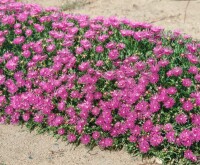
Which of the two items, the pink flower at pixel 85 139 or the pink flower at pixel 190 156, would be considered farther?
the pink flower at pixel 85 139

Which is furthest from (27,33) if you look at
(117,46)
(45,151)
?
(45,151)

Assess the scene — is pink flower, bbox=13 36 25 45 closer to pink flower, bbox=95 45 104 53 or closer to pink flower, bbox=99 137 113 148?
pink flower, bbox=95 45 104 53

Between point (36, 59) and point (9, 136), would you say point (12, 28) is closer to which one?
point (36, 59)

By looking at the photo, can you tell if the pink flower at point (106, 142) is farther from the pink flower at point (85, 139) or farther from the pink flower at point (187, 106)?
the pink flower at point (187, 106)

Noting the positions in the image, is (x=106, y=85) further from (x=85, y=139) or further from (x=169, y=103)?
(x=169, y=103)

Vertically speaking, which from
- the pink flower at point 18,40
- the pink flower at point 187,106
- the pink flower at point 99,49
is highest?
the pink flower at point 18,40

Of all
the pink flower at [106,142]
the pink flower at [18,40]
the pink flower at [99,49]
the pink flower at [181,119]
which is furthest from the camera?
the pink flower at [18,40]

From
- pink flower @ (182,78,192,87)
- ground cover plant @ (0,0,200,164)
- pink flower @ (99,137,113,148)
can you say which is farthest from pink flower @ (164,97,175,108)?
Answer: pink flower @ (99,137,113,148)

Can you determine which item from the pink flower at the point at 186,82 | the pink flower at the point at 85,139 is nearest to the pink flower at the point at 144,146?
the pink flower at the point at 85,139

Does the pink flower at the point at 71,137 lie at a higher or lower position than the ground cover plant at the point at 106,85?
lower

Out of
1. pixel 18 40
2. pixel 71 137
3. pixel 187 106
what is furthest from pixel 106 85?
pixel 18 40
